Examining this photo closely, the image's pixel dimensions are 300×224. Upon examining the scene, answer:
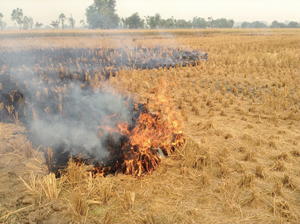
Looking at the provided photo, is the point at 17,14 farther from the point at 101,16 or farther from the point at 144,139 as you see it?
the point at 144,139

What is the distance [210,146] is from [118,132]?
1.78 m

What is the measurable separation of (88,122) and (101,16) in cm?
6950

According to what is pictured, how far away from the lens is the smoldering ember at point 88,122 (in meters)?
3.82

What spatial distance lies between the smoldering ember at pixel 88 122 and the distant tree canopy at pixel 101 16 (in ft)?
207

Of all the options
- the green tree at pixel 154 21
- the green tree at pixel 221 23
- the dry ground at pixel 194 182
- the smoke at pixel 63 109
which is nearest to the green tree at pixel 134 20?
the green tree at pixel 154 21

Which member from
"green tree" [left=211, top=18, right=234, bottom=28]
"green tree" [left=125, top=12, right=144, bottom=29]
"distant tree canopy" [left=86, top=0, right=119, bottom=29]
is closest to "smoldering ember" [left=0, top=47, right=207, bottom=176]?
"distant tree canopy" [left=86, top=0, right=119, bottom=29]

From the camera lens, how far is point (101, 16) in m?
67.1

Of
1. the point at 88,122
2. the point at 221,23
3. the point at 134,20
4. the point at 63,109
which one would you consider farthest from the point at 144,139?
the point at 221,23

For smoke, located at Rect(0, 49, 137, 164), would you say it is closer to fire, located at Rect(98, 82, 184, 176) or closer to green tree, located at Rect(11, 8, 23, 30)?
fire, located at Rect(98, 82, 184, 176)

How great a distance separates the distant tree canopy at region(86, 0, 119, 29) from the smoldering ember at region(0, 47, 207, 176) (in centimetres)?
6317

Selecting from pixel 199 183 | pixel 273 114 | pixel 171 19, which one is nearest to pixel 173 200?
pixel 199 183

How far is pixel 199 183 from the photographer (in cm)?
330

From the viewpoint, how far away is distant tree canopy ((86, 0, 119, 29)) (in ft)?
217

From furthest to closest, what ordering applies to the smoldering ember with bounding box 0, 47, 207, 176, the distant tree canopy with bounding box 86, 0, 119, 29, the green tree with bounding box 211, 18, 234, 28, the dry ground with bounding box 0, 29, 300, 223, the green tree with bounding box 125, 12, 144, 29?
the green tree with bounding box 211, 18, 234, 28 → the green tree with bounding box 125, 12, 144, 29 → the distant tree canopy with bounding box 86, 0, 119, 29 → the smoldering ember with bounding box 0, 47, 207, 176 → the dry ground with bounding box 0, 29, 300, 223
